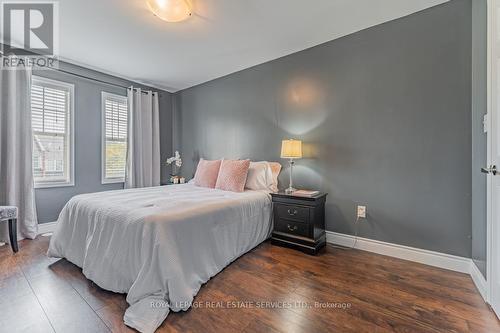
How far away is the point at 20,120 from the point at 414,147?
15.1ft

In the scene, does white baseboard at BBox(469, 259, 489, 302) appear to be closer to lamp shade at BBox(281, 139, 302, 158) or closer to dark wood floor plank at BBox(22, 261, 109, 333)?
lamp shade at BBox(281, 139, 302, 158)

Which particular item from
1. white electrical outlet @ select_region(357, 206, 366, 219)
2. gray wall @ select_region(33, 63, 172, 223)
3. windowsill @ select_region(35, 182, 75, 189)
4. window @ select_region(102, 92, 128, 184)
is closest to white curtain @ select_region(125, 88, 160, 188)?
window @ select_region(102, 92, 128, 184)

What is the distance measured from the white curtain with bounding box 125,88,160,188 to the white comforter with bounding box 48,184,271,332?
172cm

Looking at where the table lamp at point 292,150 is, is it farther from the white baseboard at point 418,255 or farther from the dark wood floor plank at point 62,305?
the dark wood floor plank at point 62,305

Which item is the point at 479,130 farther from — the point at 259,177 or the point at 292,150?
the point at 259,177

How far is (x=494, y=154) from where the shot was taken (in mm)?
1447

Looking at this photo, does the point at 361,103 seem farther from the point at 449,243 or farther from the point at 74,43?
the point at 74,43

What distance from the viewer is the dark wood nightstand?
2.38 meters

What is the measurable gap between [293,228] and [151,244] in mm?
1534

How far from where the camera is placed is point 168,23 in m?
2.35

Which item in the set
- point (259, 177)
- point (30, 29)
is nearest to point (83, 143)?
point (30, 29)

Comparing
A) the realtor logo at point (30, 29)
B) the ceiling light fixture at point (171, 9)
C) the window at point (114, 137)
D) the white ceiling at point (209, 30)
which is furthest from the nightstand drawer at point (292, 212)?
the realtor logo at point (30, 29)

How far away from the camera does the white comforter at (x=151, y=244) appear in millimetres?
1470

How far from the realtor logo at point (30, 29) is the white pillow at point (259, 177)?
8.53ft
